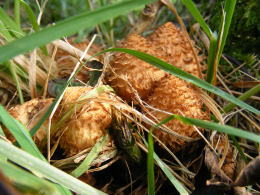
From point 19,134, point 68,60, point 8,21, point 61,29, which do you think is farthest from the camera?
point 68,60

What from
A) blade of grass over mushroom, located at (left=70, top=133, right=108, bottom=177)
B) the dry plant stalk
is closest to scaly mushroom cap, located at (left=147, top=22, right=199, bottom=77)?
the dry plant stalk

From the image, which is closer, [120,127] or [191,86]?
[120,127]

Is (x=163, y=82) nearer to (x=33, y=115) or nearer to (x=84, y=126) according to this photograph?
(x=84, y=126)

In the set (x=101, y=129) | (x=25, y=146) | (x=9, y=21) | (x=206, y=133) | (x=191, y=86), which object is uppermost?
(x=9, y=21)

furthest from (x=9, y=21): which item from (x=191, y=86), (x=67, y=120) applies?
(x=191, y=86)

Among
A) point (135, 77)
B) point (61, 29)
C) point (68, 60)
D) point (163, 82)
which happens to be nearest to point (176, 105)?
point (163, 82)

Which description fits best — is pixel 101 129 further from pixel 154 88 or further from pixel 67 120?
pixel 154 88

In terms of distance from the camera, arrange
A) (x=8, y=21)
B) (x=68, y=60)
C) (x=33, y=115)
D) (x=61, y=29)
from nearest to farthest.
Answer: (x=61, y=29)
(x=33, y=115)
(x=8, y=21)
(x=68, y=60)

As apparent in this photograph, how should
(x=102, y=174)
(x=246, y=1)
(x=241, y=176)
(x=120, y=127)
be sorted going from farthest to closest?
(x=246, y=1)
(x=102, y=174)
(x=120, y=127)
(x=241, y=176)

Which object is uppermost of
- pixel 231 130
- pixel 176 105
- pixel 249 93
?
pixel 231 130
